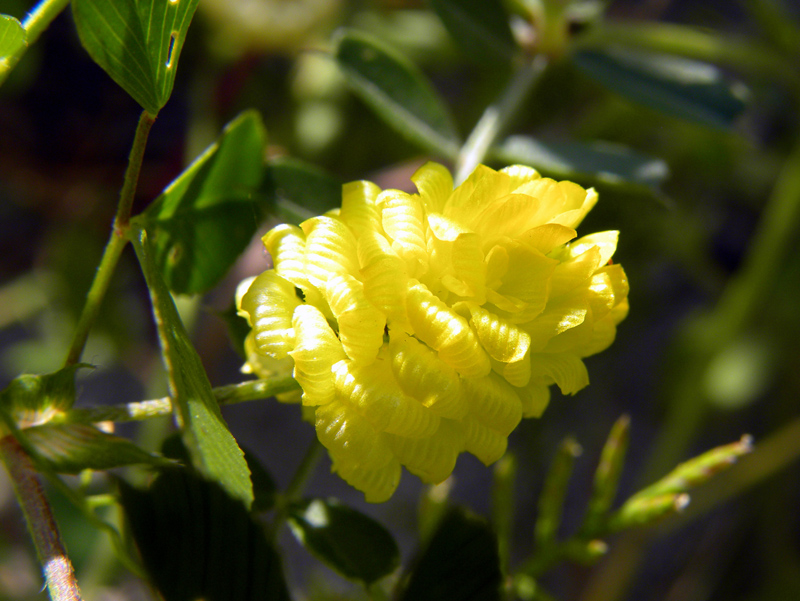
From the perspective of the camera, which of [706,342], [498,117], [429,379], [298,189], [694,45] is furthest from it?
[706,342]

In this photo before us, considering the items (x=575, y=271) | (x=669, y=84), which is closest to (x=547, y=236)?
(x=575, y=271)

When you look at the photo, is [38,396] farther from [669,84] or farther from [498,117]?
[669,84]

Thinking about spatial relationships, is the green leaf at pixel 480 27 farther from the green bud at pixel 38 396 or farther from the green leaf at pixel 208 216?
the green bud at pixel 38 396

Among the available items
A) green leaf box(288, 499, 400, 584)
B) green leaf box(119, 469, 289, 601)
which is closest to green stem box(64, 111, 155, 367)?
green leaf box(119, 469, 289, 601)

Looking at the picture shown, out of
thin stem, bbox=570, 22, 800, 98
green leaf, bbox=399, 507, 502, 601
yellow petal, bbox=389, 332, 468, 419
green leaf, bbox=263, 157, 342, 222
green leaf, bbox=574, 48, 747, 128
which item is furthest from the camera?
thin stem, bbox=570, 22, 800, 98

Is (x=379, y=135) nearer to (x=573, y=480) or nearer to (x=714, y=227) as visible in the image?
(x=714, y=227)

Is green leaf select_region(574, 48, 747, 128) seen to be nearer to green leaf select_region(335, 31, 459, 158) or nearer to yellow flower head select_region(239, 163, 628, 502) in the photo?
green leaf select_region(335, 31, 459, 158)
